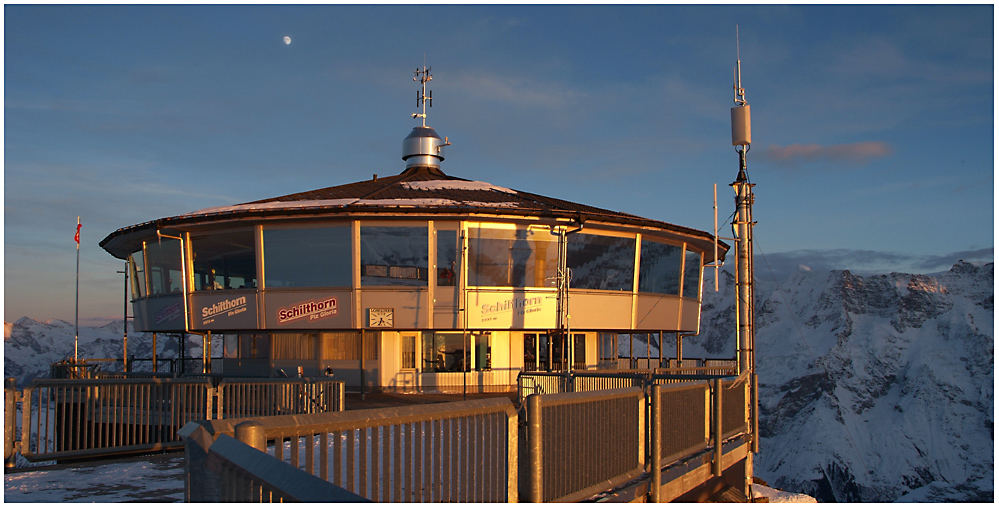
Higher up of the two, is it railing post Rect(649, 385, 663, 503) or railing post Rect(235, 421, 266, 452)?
railing post Rect(235, 421, 266, 452)

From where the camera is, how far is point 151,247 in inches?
1292

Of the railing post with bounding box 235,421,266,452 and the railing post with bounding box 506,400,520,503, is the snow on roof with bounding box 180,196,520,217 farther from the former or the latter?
the railing post with bounding box 235,421,266,452

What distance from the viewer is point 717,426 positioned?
1391cm

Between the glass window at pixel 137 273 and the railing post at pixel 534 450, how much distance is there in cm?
2954

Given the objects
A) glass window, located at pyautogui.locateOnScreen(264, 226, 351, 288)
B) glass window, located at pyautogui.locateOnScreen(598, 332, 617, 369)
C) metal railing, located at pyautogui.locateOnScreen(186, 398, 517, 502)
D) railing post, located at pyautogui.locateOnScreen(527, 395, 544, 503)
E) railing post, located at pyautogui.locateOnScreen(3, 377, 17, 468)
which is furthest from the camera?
glass window, located at pyautogui.locateOnScreen(598, 332, 617, 369)

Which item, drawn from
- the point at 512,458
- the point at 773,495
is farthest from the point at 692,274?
the point at 512,458

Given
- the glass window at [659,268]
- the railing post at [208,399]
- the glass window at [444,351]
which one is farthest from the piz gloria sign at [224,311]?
the glass window at [659,268]

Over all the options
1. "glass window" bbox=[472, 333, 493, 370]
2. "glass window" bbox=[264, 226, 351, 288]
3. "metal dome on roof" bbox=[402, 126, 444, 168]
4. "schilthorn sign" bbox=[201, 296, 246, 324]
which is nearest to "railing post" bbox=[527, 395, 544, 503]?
"glass window" bbox=[264, 226, 351, 288]

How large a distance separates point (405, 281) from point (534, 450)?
21.2 metres

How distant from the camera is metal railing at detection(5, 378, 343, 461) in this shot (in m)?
14.1

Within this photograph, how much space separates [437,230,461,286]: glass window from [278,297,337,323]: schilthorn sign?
354cm

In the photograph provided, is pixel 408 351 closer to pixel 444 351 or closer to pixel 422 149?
pixel 444 351

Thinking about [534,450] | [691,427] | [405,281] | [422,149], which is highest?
[422,149]

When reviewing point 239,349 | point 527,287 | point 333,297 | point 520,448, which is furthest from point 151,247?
point 520,448
